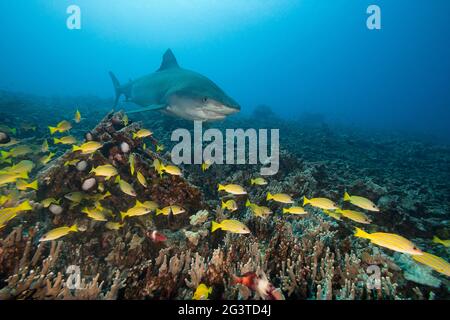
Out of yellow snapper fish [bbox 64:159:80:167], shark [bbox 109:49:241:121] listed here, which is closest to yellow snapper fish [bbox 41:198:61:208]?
yellow snapper fish [bbox 64:159:80:167]

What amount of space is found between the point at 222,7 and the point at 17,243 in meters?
167

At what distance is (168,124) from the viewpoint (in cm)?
1247

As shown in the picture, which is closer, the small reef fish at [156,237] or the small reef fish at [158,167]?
the small reef fish at [156,237]

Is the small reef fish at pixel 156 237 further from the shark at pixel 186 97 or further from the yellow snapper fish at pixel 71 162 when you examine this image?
the shark at pixel 186 97

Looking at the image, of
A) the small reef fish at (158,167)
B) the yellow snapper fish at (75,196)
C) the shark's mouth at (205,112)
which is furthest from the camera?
the shark's mouth at (205,112)

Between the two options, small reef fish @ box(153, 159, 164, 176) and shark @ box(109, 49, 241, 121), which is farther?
shark @ box(109, 49, 241, 121)

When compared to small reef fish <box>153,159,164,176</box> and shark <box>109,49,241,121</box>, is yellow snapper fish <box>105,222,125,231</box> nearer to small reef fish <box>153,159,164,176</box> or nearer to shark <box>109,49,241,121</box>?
small reef fish <box>153,159,164,176</box>

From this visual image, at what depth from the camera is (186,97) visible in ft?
24.1

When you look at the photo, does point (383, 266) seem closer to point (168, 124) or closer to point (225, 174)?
point (225, 174)

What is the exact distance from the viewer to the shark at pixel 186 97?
6809 millimetres

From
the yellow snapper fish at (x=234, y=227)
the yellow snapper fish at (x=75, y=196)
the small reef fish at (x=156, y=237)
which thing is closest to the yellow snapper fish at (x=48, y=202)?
the yellow snapper fish at (x=75, y=196)

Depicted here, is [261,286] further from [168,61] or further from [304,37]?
[304,37]

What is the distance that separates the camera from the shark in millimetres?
6809

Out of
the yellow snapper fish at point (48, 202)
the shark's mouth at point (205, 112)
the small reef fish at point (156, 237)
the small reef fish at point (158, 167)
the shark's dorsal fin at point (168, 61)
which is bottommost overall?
the small reef fish at point (156, 237)
